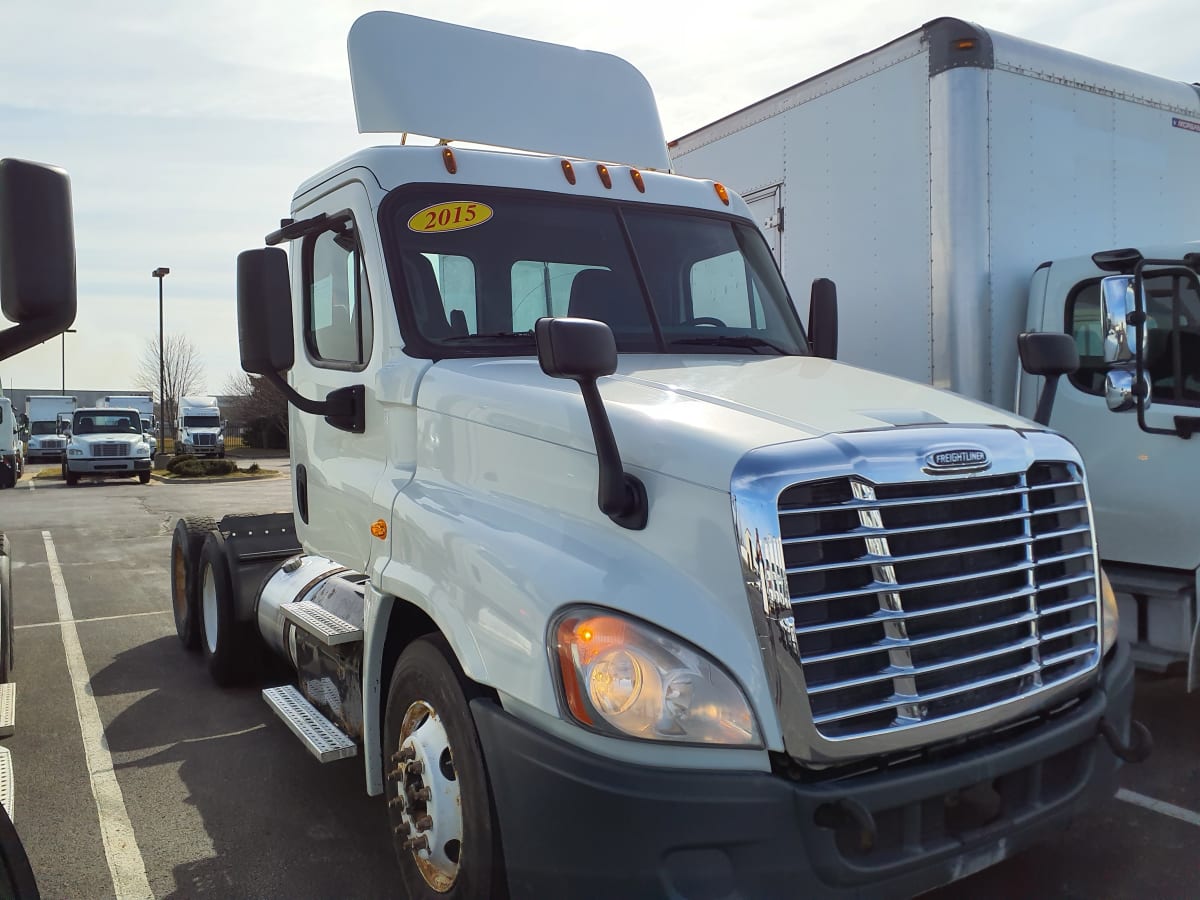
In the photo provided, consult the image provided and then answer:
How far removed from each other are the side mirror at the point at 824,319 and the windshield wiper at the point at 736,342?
Result: 0.39 meters

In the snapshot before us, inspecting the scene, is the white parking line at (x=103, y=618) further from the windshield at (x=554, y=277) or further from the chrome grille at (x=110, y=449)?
the chrome grille at (x=110, y=449)

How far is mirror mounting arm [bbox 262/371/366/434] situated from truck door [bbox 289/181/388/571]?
0.11ft

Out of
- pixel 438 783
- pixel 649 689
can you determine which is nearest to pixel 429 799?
pixel 438 783

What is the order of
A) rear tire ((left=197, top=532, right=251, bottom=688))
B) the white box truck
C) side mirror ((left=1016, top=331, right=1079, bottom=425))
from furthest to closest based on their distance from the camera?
rear tire ((left=197, top=532, right=251, bottom=688)) → the white box truck → side mirror ((left=1016, top=331, right=1079, bottom=425))

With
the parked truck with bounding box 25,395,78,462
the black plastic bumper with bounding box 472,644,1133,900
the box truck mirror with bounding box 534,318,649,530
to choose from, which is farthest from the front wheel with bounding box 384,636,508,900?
the parked truck with bounding box 25,395,78,462

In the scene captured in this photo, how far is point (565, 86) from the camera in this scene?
4.87 m

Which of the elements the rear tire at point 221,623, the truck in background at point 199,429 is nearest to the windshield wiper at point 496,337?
the rear tire at point 221,623

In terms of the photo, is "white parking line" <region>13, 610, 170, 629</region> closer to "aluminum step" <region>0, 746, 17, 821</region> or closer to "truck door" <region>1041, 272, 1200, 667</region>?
"aluminum step" <region>0, 746, 17, 821</region>

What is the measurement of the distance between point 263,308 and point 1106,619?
3.10 m

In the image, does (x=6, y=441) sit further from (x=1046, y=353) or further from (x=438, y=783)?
(x=1046, y=353)

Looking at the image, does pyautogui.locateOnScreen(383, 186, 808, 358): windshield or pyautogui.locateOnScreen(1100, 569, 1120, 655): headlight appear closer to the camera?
pyautogui.locateOnScreen(1100, 569, 1120, 655): headlight

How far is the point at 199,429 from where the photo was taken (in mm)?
40719

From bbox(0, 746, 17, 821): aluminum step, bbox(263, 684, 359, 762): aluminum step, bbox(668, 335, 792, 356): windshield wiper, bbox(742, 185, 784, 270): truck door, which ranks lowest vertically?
bbox(263, 684, 359, 762): aluminum step

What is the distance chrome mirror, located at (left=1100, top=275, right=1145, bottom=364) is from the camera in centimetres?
451
